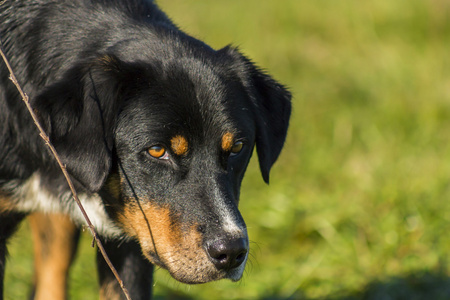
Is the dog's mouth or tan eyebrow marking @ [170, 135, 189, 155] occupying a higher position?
tan eyebrow marking @ [170, 135, 189, 155]

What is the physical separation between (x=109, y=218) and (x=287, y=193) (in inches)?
106

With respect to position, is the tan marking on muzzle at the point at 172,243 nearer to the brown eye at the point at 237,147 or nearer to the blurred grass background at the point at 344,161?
the brown eye at the point at 237,147

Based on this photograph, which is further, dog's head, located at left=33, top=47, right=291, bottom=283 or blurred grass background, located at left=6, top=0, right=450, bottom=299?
blurred grass background, located at left=6, top=0, right=450, bottom=299

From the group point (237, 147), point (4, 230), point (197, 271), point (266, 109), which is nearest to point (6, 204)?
point (4, 230)

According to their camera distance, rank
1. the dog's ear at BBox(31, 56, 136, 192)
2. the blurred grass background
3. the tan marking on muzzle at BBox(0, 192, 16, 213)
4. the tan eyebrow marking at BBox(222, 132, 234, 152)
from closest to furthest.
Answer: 1. the dog's ear at BBox(31, 56, 136, 192)
2. the tan eyebrow marking at BBox(222, 132, 234, 152)
3. the tan marking on muzzle at BBox(0, 192, 16, 213)
4. the blurred grass background

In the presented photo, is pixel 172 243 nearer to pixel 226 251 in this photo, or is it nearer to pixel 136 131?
pixel 226 251

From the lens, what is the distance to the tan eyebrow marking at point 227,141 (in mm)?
3303

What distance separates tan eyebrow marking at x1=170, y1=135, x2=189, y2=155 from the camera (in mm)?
3205

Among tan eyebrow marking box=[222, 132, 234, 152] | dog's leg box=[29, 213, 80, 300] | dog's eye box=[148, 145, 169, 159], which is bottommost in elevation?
dog's leg box=[29, 213, 80, 300]

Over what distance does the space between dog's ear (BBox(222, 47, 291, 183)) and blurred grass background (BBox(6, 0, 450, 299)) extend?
0.98 metres

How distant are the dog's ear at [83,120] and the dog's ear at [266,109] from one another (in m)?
0.79

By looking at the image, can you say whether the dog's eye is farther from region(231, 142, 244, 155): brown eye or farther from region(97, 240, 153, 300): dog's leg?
region(97, 240, 153, 300): dog's leg

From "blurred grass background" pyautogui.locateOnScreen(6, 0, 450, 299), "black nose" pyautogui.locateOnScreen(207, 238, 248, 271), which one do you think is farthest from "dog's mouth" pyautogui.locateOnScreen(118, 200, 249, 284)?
"blurred grass background" pyautogui.locateOnScreen(6, 0, 450, 299)

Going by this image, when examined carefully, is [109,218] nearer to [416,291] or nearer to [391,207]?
[416,291]
